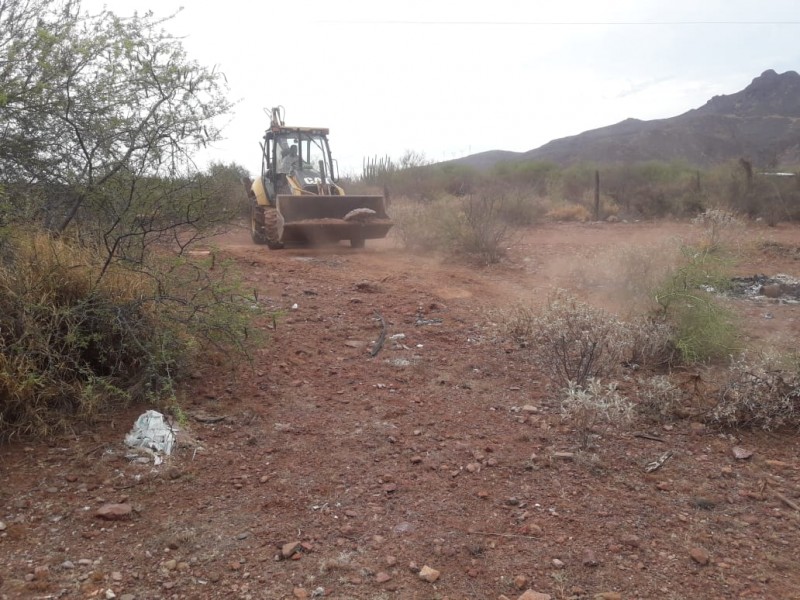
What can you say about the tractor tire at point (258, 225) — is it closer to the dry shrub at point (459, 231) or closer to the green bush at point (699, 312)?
the dry shrub at point (459, 231)

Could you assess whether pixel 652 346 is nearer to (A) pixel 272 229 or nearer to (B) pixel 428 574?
(B) pixel 428 574

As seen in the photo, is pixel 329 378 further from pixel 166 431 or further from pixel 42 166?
pixel 42 166

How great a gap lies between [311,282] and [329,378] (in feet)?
12.0

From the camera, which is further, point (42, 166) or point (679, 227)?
point (679, 227)

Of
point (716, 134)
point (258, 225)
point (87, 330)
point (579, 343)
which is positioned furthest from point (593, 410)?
point (716, 134)

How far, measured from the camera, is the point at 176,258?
509 centimetres

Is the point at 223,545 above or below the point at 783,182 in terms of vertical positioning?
below

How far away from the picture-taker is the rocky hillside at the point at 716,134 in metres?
46.3

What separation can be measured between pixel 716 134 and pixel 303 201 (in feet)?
155

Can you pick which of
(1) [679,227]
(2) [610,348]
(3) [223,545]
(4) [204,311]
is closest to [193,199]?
(4) [204,311]

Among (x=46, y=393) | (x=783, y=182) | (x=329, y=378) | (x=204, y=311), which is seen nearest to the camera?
(x=46, y=393)

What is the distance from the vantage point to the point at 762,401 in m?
4.25

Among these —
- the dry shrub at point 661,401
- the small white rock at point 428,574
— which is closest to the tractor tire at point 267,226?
the dry shrub at point 661,401

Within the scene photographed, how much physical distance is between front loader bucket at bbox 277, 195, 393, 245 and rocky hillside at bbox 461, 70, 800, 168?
35.3 meters
